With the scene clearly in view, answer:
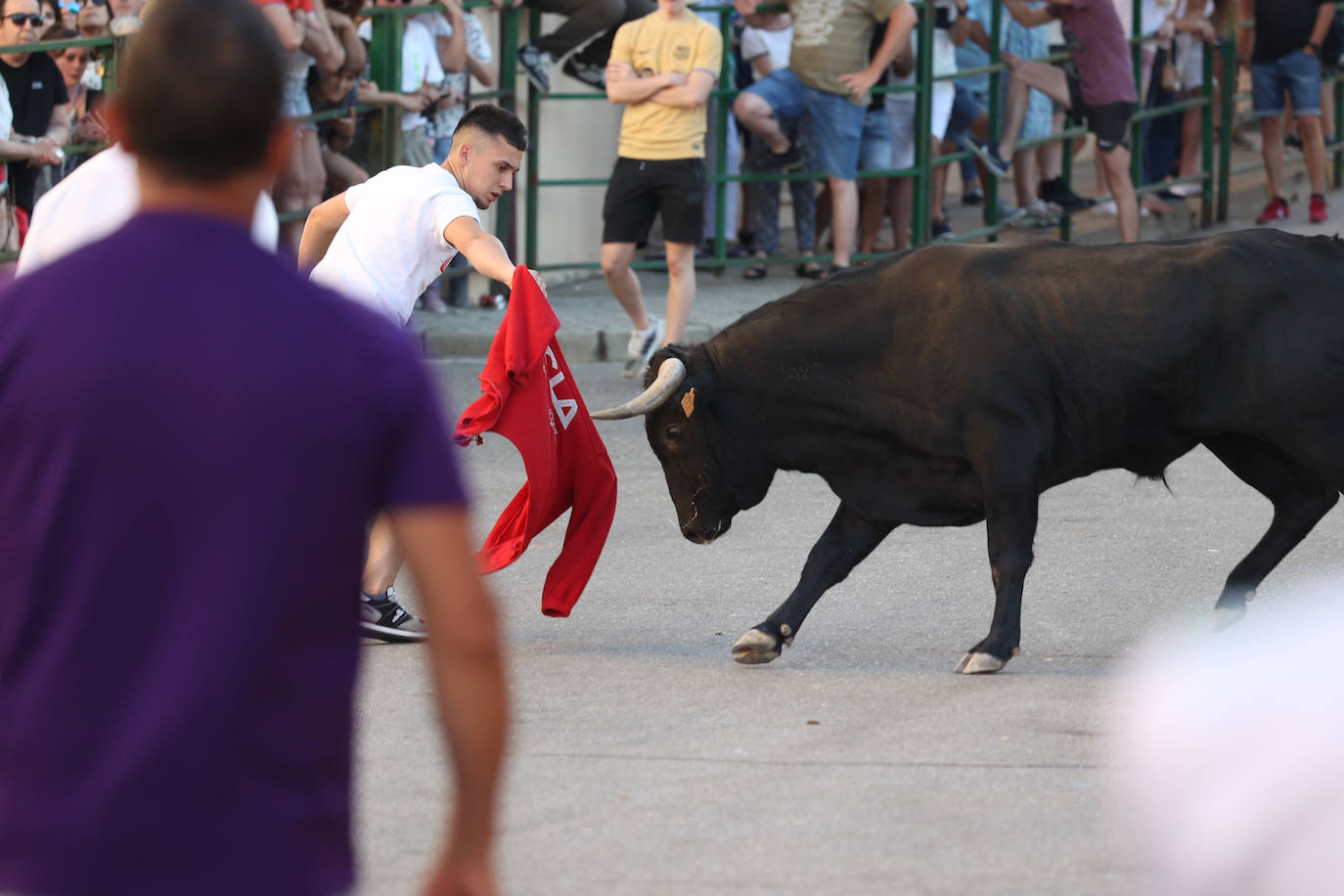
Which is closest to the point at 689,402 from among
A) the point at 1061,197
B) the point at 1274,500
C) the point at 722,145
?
the point at 1274,500

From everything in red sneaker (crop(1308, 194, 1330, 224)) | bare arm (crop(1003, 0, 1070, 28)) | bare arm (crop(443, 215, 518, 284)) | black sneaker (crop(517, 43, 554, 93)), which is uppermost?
bare arm (crop(1003, 0, 1070, 28))

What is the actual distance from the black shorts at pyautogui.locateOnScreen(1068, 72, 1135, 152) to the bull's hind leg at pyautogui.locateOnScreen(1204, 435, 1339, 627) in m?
7.71

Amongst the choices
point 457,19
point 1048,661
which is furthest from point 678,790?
point 457,19

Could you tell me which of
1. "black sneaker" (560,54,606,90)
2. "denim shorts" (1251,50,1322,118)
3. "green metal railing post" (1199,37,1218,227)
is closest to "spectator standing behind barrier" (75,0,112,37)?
"black sneaker" (560,54,606,90)

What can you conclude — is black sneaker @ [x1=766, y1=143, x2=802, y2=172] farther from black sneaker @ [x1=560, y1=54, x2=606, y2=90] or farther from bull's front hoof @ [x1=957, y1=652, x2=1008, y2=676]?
bull's front hoof @ [x1=957, y1=652, x2=1008, y2=676]

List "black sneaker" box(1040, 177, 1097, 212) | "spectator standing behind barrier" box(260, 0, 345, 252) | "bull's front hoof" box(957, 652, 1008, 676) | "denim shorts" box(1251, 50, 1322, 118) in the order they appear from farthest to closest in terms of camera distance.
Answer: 1. "denim shorts" box(1251, 50, 1322, 118)
2. "black sneaker" box(1040, 177, 1097, 212)
3. "spectator standing behind barrier" box(260, 0, 345, 252)
4. "bull's front hoof" box(957, 652, 1008, 676)

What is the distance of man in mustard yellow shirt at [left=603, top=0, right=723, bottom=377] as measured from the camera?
36.3 feet

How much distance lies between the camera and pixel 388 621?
6.32m

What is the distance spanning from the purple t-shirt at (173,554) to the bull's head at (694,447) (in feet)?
13.5

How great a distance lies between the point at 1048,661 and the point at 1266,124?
11.0m

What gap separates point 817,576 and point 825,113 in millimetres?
7013

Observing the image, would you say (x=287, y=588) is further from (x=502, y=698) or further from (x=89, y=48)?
(x=89, y=48)

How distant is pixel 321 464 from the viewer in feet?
7.11

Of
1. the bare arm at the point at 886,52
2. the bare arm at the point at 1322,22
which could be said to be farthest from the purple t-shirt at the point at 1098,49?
the bare arm at the point at 1322,22
